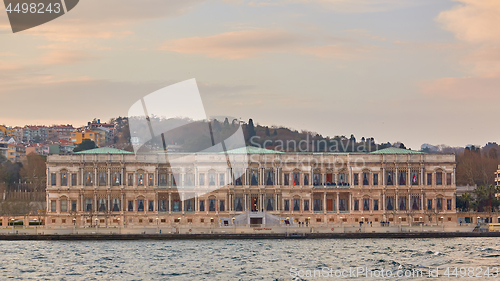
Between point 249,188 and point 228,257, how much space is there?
38.6 meters

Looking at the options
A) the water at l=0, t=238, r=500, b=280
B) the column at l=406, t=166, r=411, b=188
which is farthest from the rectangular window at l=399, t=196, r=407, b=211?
the water at l=0, t=238, r=500, b=280

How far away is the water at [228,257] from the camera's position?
62.6 meters

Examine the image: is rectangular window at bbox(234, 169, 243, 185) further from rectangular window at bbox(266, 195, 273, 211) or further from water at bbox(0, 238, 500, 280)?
water at bbox(0, 238, 500, 280)

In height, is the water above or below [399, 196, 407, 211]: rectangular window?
below

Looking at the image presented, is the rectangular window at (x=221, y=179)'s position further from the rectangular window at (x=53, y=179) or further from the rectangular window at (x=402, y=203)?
the rectangular window at (x=402, y=203)

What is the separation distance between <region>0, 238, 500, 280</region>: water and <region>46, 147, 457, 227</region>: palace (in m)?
20.8

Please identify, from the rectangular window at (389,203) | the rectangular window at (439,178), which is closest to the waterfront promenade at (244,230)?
the rectangular window at (389,203)

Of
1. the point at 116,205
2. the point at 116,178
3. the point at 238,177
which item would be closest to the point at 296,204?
the point at 238,177

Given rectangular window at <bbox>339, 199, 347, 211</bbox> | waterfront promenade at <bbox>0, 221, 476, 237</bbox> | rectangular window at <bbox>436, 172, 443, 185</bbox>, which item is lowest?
waterfront promenade at <bbox>0, 221, 476, 237</bbox>

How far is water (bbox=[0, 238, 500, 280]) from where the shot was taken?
205 ft

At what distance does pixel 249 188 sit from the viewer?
111 m

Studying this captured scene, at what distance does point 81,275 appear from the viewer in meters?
62.0

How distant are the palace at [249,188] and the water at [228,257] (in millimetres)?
20822

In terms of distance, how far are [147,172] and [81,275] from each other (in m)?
49.1
